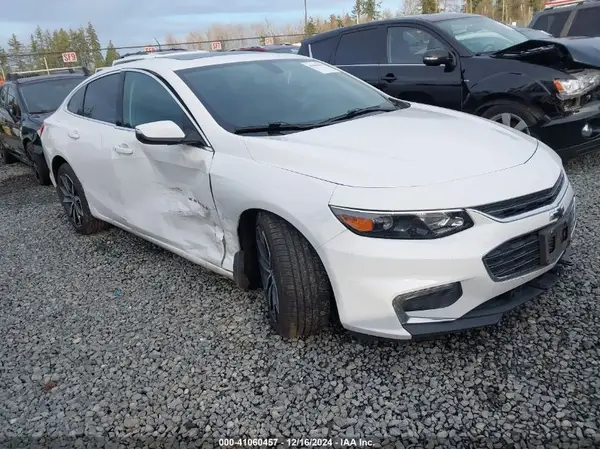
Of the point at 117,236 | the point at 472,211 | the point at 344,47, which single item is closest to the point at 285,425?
the point at 472,211

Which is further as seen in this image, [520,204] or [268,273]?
[268,273]

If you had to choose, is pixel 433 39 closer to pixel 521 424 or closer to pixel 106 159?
pixel 106 159

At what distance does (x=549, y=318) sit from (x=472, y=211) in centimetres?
98

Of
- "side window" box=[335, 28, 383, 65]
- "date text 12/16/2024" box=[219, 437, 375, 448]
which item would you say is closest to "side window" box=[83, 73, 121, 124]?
"date text 12/16/2024" box=[219, 437, 375, 448]

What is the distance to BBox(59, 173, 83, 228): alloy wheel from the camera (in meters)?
4.89

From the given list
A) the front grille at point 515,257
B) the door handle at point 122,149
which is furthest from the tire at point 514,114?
the door handle at point 122,149

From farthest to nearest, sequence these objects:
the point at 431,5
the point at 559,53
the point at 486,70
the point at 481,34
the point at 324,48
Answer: the point at 431,5, the point at 324,48, the point at 481,34, the point at 486,70, the point at 559,53

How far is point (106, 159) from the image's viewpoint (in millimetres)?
4035

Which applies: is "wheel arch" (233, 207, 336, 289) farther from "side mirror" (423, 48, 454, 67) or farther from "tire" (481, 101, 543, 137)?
"side mirror" (423, 48, 454, 67)

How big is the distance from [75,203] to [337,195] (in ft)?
11.4

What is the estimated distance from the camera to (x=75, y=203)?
4.95 m

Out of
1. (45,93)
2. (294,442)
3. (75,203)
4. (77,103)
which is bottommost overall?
(294,442)

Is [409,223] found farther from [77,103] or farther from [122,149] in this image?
[77,103]

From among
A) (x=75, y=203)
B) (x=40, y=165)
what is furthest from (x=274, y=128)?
(x=40, y=165)
